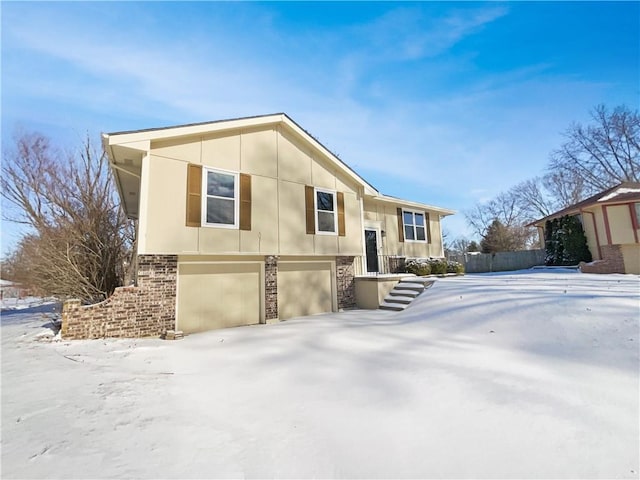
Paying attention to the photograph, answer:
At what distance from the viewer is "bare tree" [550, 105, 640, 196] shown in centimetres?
2573

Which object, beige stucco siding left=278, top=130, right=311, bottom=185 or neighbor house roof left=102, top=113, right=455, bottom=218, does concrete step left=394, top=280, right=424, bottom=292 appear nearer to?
neighbor house roof left=102, top=113, right=455, bottom=218

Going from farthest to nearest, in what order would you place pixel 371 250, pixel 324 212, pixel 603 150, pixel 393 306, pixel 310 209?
pixel 603 150
pixel 371 250
pixel 324 212
pixel 310 209
pixel 393 306

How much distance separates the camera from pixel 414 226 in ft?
51.5

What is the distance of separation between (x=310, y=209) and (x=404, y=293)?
4.37 metres

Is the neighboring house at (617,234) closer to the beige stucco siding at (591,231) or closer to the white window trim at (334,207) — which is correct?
the beige stucco siding at (591,231)

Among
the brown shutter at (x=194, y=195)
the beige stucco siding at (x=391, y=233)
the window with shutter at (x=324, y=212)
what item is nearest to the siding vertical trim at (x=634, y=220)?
the beige stucco siding at (x=391, y=233)

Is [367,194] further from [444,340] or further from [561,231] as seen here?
[561,231]

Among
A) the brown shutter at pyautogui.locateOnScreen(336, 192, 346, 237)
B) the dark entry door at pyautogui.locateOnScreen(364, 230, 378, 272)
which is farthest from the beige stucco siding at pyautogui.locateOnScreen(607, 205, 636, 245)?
the brown shutter at pyautogui.locateOnScreen(336, 192, 346, 237)

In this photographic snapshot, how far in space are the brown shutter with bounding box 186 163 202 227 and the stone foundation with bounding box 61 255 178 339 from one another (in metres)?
1.04

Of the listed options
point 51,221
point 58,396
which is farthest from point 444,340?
point 51,221

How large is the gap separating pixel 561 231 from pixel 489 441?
21.4 meters

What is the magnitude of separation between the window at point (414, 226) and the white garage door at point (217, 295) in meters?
8.83

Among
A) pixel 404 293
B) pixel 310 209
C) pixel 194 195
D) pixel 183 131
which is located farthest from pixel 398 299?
pixel 183 131

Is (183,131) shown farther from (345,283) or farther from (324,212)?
(345,283)
